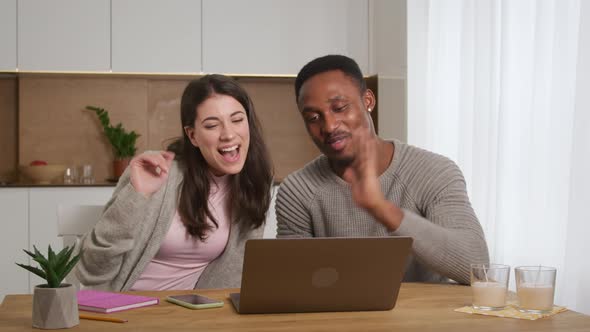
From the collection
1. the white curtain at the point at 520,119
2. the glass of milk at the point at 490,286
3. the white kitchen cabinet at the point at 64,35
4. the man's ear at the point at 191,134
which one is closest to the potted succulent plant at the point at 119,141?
the white kitchen cabinet at the point at 64,35

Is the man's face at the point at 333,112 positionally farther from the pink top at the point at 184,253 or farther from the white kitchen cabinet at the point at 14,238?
the white kitchen cabinet at the point at 14,238

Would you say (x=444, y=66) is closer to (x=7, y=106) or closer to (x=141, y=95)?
(x=141, y=95)

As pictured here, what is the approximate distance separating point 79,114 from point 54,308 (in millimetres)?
3695

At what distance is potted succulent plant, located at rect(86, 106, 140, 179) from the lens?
4.71m

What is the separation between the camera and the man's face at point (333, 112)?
2.05 metres

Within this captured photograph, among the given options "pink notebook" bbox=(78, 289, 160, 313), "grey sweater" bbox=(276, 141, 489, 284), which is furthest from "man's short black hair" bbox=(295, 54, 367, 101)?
"pink notebook" bbox=(78, 289, 160, 313)

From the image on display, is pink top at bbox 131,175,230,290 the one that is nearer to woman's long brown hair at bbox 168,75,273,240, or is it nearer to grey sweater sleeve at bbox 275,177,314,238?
woman's long brown hair at bbox 168,75,273,240

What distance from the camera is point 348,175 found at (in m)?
2.10

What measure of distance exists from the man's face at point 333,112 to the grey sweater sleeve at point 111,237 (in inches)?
20.3

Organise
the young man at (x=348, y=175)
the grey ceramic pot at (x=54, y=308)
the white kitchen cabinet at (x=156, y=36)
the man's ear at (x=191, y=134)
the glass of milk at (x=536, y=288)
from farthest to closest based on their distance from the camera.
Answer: the white kitchen cabinet at (x=156, y=36)
the man's ear at (x=191, y=134)
the young man at (x=348, y=175)
the glass of milk at (x=536, y=288)
the grey ceramic pot at (x=54, y=308)

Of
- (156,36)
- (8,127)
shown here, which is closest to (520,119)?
(156,36)

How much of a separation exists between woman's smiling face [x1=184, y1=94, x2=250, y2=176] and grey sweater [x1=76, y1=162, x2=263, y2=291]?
0.39 feet

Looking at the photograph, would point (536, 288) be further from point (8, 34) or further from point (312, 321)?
point (8, 34)

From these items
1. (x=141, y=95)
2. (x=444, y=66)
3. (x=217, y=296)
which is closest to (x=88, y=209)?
(x=217, y=296)
